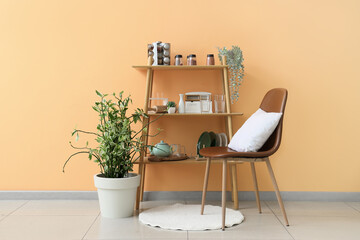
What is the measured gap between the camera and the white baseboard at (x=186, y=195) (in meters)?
3.00

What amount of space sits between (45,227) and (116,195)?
49cm

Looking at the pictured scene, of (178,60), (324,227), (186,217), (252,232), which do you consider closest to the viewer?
(252,232)

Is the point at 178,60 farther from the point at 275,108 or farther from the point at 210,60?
the point at 275,108

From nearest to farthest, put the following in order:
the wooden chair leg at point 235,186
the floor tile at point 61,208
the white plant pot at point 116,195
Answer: the white plant pot at point 116,195 → the floor tile at point 61,208 → the wooden chair leg at point 235,186

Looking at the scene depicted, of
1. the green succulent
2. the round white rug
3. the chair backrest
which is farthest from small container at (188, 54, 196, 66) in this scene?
the round white rug

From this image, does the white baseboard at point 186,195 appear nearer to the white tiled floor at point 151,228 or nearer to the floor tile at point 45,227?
the white tiled floor at point 151,228

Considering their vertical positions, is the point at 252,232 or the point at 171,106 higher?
the point at 171,106

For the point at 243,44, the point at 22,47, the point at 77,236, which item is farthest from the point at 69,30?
the point at 77,236

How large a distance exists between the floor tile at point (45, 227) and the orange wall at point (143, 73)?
0.55 metres

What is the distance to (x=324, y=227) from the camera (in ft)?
7.68

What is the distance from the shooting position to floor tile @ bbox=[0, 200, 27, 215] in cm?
269

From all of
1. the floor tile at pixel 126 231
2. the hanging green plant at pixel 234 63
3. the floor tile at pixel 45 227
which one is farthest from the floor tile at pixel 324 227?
the floor tile at pixel 45 227

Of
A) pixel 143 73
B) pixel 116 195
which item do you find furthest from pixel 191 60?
pixel 116 195

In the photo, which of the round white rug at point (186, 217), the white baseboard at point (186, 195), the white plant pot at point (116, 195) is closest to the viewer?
the round white rug at point (186, 217)
